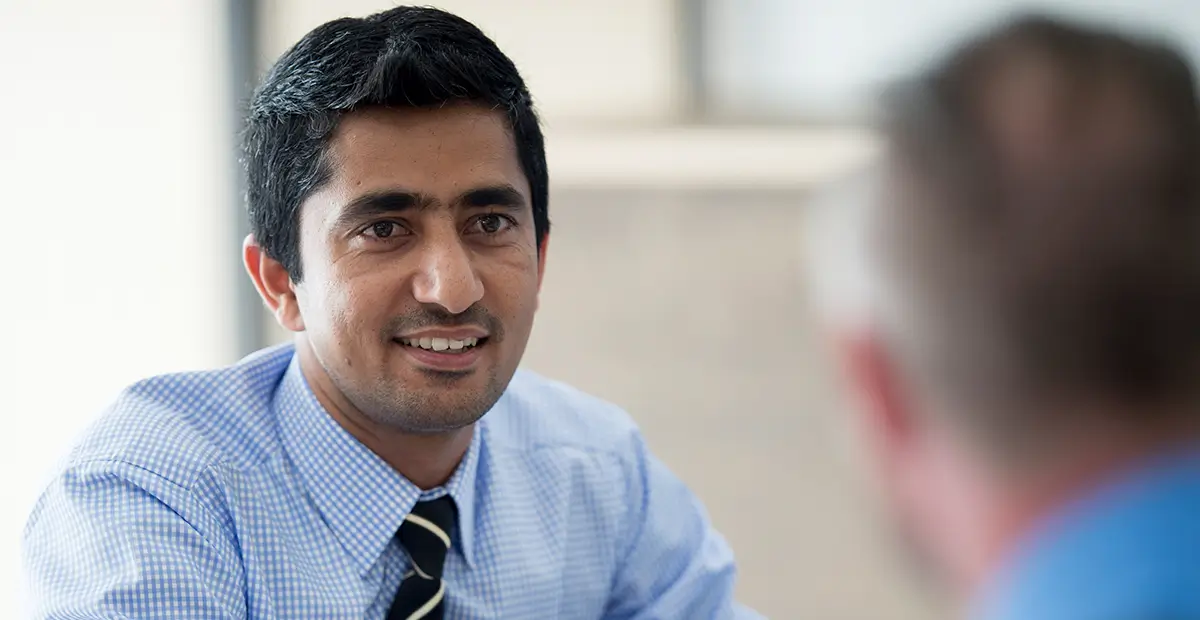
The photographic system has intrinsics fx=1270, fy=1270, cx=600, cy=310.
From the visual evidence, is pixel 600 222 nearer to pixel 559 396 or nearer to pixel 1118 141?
pixel 559 396

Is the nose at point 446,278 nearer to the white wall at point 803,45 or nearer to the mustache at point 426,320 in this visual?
the mustache at point 426,320

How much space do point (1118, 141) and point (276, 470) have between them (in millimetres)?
1192

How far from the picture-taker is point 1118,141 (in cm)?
51

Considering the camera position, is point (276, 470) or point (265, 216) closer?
point (276, 470)

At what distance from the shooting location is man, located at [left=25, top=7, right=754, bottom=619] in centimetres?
142

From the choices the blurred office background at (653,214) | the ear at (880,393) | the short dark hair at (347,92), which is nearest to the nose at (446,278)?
the short dark hair at (347,92)

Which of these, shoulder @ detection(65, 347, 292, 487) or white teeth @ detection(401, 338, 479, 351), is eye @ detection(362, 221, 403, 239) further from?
shoulder @ detection(65, 347, 292, 487)

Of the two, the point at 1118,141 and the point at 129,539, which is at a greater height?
the point at 1118,141

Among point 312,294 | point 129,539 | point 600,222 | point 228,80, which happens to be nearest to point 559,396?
point 312,294

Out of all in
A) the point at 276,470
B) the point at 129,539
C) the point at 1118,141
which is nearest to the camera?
the point at 1118,141

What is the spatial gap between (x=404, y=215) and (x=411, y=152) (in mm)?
75

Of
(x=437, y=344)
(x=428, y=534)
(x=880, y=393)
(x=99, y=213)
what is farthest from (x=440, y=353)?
(x=99, y=213)

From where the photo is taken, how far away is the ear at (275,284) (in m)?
1.64

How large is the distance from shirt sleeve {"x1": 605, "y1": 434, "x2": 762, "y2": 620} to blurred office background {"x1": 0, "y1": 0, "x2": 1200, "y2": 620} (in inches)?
42.8
